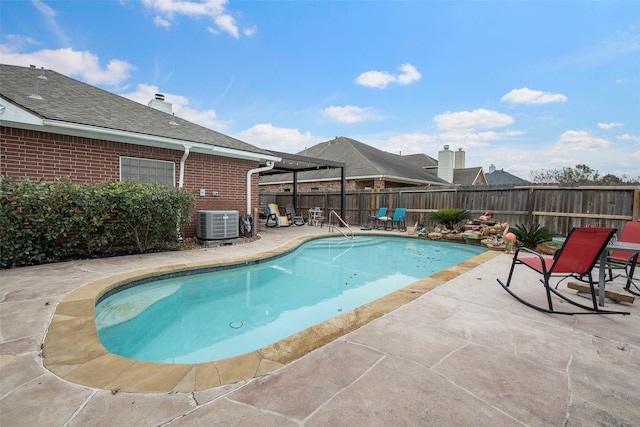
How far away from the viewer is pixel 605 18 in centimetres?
730

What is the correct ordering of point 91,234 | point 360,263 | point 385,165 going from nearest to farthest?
point 91,234 → point 360,263 → point 385,165

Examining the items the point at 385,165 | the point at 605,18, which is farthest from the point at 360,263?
the point at 385,165

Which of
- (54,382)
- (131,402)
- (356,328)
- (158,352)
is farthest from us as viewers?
(158,352)

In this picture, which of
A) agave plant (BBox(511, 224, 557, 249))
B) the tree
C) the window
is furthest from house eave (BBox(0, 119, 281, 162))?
the tree

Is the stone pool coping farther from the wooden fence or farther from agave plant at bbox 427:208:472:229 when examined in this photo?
the wooden fence

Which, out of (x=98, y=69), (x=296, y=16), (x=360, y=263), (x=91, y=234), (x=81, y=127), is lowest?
(x=360, y=263)

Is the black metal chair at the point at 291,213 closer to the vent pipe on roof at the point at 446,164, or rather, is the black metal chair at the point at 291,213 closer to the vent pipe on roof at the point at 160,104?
the vent pipe on roof at the point at 160,104

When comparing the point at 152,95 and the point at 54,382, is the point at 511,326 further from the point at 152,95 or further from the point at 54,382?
the point at 152,95

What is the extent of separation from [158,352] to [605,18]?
1184cm

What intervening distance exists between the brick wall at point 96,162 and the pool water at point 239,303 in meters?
2.94

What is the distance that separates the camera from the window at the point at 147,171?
6543 millimetres

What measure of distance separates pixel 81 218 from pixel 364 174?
12.8 m

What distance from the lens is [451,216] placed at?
9.71m

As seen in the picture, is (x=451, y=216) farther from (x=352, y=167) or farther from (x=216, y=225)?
(x=352, y=167)
